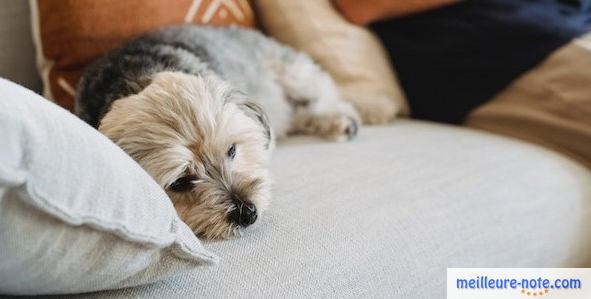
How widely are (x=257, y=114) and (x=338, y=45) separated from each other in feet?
2.28

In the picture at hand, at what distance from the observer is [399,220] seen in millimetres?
1153

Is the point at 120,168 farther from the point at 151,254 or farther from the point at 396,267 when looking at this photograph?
the point at 396,267

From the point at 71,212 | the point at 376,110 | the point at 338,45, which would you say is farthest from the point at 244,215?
the point at 338,45

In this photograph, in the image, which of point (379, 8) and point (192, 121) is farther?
point (379, 8)

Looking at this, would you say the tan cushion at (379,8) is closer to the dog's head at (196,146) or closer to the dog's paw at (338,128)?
the dog's paw at (338,128)

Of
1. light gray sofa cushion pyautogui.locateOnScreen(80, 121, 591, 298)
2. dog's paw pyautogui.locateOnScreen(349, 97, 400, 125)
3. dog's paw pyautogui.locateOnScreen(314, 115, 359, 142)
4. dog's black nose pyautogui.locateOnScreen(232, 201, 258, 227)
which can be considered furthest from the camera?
dog's paw pyautogui.locateOnScreen(349, 97, 400, 125)

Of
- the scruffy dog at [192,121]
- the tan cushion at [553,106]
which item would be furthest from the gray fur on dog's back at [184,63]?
the tan cushion at [553,106]

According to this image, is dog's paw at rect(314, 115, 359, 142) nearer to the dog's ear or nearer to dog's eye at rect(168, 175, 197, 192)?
the dog's ear

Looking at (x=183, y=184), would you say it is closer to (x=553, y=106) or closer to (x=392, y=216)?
(x=392, y=216)

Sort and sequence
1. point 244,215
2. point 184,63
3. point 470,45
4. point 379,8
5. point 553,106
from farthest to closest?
1. point 379,8
2. point 470,45
3. point 553,106
4. point 184,63
5. point 244,215

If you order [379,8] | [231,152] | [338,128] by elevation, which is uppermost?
[379,8]

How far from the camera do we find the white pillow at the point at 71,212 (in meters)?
0.66

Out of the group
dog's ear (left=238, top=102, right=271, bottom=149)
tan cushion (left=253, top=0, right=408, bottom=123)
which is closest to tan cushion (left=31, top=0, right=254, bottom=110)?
tan cushion (left=253, top=0, right=408, bottom=123)

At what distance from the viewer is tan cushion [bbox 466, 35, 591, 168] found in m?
1.57
